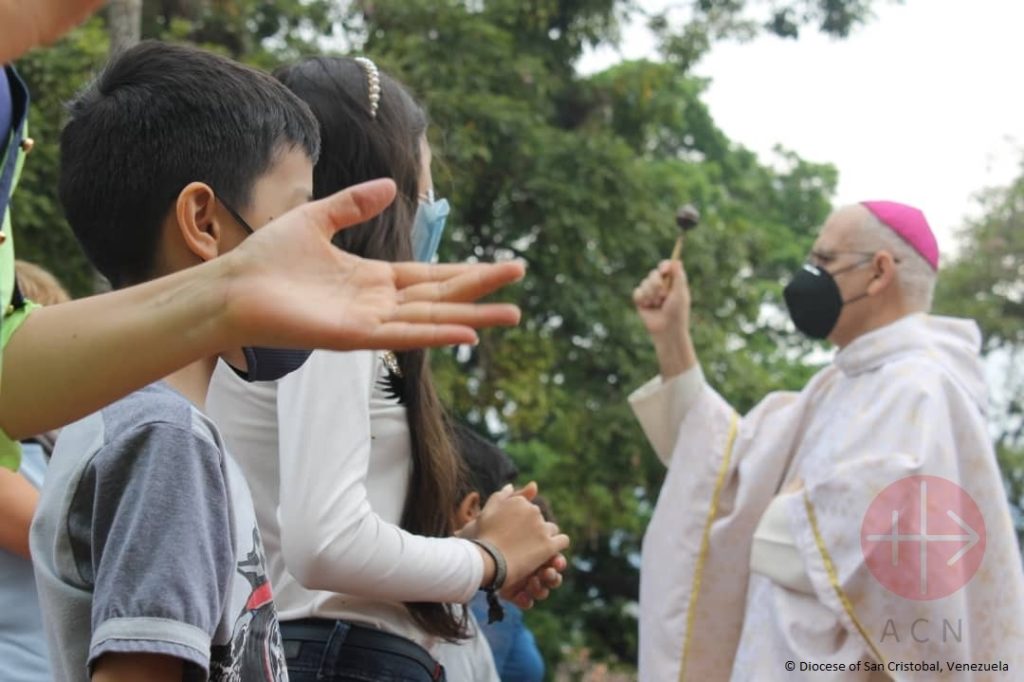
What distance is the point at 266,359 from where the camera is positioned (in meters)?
1.60

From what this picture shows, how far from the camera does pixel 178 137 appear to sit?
5.36 ft

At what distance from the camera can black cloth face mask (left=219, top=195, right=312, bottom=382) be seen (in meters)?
1.58

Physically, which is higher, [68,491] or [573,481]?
[68,491]

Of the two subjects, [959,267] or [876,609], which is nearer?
[876,609]

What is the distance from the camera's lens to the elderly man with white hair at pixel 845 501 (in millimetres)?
3516

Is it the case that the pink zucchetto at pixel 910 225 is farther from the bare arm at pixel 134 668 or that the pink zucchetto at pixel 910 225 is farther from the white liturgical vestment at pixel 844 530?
the bare arm at pixel 134 668

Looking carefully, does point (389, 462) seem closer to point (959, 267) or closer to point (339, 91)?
point (339, 91)

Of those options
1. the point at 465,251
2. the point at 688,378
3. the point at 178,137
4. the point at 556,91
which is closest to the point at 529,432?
the point at 465,251

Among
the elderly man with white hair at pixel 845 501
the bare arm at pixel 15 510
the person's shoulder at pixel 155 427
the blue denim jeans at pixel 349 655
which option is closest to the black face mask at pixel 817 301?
the elderly man with white hair at pixel 845 501

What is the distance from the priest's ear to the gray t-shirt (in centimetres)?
291

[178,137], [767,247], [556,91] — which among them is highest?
[178,137]

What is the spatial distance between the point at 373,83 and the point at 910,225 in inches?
96.3

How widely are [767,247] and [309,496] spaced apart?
7942 millimetres

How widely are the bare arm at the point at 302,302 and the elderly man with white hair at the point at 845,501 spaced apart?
263cm
